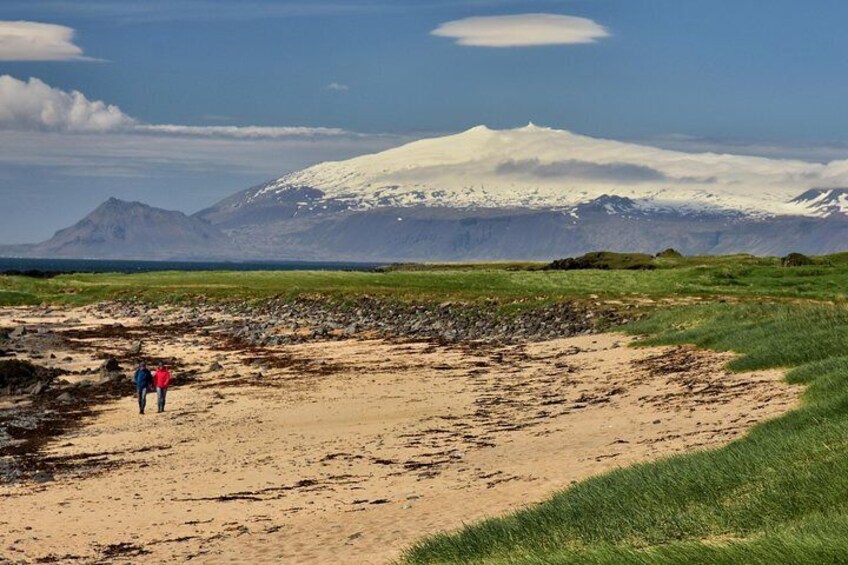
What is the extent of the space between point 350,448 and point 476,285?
68.7 meters

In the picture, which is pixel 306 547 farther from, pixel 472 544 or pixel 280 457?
pixel 280 457

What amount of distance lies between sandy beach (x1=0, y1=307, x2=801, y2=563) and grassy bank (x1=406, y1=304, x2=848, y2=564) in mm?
2153

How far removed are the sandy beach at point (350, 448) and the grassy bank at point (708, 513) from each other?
2.15 m

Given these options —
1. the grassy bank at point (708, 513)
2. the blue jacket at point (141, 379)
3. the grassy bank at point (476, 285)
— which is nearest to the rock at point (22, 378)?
the blue jacket at point (141, 379)

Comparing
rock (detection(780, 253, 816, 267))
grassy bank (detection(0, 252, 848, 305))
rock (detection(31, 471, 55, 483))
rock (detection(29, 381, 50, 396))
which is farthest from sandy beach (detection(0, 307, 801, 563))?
rock (detection(780, 253, 816, 267))

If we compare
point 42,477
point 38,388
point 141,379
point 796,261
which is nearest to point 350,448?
point 42,477

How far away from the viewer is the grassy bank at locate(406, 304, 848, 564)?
970 cm

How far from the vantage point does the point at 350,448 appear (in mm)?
27500

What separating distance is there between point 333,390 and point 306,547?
2130 cm

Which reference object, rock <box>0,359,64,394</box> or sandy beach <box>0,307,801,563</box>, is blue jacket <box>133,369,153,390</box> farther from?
rock <box>0,359,64,394</box>

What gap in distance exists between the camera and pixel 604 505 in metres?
15.8

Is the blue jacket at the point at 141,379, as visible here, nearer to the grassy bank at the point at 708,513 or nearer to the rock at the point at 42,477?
the rock at the point at 42,477

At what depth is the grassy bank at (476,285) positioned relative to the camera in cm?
7856

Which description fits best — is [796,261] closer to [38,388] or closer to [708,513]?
[38,388]
